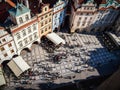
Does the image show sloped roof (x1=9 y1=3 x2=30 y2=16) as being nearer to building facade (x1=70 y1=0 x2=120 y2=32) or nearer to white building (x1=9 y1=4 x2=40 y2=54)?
white building (x1=9 y1=4 x2=40 y2=54)

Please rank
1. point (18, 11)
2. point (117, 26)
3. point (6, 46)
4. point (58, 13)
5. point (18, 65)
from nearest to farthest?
point (18, 11), point (6, 46), point (18, 65), point (58, 13), point (117, 26)

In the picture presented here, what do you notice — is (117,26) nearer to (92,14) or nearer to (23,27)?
(92,14)

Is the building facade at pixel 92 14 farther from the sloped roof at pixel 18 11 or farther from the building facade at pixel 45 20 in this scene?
the sloped roof at pixel 18 11

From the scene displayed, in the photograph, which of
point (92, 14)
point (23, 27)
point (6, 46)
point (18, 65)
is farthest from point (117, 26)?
point (6, 46)

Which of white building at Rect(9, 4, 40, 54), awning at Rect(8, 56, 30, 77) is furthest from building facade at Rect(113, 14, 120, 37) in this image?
awning at Rect(8, 56, 30, 77)

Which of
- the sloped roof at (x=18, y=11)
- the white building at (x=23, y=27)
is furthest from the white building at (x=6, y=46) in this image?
the sloped roof at (x=18, y=11)

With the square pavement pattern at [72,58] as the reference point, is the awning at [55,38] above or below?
above

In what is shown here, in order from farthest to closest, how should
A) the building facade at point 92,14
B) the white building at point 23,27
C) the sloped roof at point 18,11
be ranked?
the building facade at point 92,14
the white building at point 23,27
the sloped roof at point 18,11
